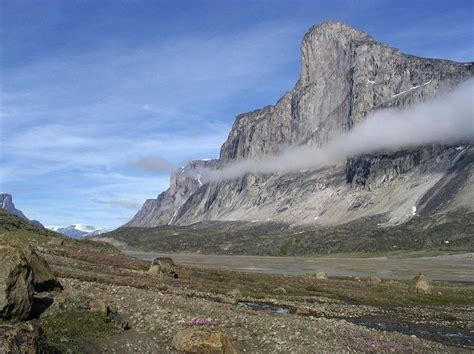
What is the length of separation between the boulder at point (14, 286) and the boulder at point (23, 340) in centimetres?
Result: 516

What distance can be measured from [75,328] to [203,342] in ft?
Answer: 20.7

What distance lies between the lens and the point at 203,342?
2364cm

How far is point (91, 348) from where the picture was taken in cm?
2219

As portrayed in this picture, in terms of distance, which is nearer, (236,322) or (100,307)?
(100,307)

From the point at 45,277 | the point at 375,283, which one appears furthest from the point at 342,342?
the point at 375,283

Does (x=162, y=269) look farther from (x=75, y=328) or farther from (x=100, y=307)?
(x=75, y=328)

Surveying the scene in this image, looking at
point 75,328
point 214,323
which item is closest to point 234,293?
point 214,323

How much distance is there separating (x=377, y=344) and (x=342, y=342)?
322 centimetres

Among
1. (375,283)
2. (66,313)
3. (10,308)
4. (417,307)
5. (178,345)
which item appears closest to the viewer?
(10,308)

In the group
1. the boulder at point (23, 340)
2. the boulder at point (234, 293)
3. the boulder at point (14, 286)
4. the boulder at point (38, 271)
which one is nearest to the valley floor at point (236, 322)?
the boulder at point (234, 293)

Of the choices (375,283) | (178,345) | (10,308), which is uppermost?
(10,308)

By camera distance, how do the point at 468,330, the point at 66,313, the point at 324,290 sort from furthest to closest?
the point at 324,290, the point at 468,330, the point at 66,313

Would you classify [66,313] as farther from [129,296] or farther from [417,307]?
[417,307]

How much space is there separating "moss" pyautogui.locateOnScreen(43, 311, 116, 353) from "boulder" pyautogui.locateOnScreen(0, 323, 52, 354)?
4.26 meters
